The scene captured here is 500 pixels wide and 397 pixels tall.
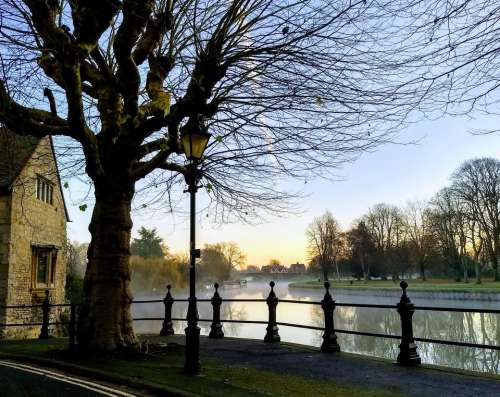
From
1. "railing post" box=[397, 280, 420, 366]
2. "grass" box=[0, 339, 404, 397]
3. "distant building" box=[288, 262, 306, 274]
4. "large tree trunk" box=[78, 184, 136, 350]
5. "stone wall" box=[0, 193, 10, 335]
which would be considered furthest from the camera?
"distant building" box=[288, 262, 306, 274]

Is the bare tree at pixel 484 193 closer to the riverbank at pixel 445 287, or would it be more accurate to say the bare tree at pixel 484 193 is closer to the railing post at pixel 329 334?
the riverbank at pixel 445 287

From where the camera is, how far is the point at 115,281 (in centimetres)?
938

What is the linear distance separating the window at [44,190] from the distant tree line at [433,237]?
42257mm

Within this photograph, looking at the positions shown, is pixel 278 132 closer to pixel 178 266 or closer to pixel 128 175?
pixel 128 175

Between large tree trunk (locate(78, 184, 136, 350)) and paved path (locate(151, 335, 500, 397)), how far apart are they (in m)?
1.90

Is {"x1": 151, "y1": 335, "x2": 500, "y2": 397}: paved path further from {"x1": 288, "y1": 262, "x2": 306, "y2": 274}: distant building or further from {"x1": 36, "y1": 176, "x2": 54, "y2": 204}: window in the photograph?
{"x1": 288, "y1": 262, "x2": 306, "y2": 274}: distant building

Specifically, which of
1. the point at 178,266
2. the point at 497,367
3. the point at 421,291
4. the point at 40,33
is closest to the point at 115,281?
the point at 40,33

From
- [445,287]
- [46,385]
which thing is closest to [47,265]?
[46,385]

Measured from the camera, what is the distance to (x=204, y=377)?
693 centimetres

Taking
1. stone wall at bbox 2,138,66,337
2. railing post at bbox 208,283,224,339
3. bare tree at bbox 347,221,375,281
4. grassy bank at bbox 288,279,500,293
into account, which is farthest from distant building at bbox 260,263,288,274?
railing post at bbox 208,283,224,339

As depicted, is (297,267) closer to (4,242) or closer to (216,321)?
(4,242)

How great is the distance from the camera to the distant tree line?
49656mm

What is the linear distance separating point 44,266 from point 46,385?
61.7 ft

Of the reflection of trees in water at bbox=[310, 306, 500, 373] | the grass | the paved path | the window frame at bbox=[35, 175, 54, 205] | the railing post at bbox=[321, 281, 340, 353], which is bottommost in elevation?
the reflection of trees in water at bbox=[310, 306, 500, 373]
